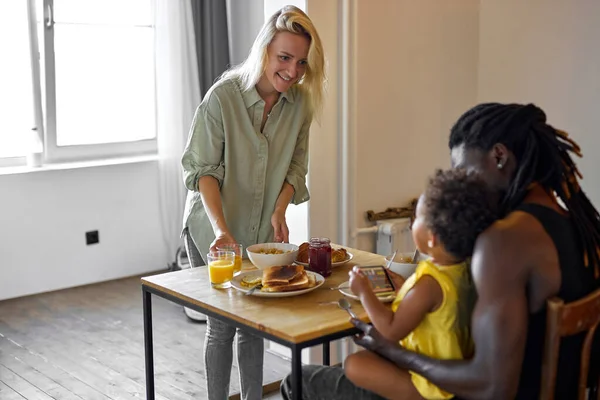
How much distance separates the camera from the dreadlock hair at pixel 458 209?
1.50 metres

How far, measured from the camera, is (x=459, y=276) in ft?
5.26

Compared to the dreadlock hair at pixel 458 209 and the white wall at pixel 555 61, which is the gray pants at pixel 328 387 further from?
the white wall at pixel 555 61

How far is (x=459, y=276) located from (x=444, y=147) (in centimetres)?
229

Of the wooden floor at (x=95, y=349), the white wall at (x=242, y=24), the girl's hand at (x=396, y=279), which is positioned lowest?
the wooden floor at (x=95, y=349)

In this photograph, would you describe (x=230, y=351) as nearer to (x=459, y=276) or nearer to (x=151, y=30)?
(x=459, y=276)

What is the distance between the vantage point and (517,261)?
1421 millimetres

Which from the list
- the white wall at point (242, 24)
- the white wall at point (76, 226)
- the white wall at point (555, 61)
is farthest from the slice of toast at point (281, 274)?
the white wall at point (76, 226)

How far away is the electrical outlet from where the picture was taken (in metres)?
4.85

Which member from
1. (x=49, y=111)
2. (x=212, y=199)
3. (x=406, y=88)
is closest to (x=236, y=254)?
(x=212, y=199)

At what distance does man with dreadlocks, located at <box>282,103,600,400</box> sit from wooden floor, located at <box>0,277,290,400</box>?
171 cm

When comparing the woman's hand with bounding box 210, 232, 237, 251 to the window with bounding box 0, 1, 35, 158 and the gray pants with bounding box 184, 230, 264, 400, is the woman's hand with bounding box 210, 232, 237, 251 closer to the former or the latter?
the gray pants with bounding box 184, 230, 264, 400

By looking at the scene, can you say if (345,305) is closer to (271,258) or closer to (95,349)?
(271,258)

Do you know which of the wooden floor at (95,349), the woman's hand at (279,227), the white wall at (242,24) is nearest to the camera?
the woman's hand at (279,227)

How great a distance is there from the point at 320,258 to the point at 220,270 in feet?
0.96
